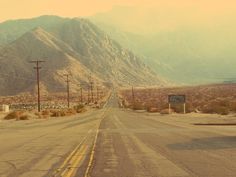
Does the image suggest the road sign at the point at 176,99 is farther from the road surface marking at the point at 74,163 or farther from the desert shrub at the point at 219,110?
the road surface marking at the point at 74,163

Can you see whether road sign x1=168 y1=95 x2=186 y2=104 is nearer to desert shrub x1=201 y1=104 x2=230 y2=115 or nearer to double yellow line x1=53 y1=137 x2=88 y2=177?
desert shrub x1=201 y1=104 x2=230 y2=115

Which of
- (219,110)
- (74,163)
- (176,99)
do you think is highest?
(176,99)

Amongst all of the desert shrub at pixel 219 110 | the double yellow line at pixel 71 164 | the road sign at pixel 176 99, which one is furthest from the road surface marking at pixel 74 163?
the road sign at pixel 176 99

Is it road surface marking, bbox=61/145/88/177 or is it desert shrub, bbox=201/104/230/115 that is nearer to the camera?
road surface marking, bbox=61/145/88/177

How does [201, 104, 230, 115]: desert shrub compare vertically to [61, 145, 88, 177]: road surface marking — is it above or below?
above

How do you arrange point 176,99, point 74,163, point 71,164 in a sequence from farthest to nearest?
1. point 176,99
2. point 74,163
3. point 71,164

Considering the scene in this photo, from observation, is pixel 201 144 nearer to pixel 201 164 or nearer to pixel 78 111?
pixel 201 164

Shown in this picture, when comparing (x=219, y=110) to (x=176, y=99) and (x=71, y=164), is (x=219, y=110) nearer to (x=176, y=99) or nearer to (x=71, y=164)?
(x=176, y=99)

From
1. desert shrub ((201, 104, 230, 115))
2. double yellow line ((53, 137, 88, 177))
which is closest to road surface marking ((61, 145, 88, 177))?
double yellow line ((53, 137, 88, 177))

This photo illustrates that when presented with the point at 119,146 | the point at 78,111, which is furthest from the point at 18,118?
the point at 119,146

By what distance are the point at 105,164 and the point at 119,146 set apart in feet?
21.5

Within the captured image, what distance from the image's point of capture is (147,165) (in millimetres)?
15000

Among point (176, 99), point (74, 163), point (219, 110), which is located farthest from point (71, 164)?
point (176, 99)

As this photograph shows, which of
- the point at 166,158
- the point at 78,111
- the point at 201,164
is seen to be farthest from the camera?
the point at 78,111
